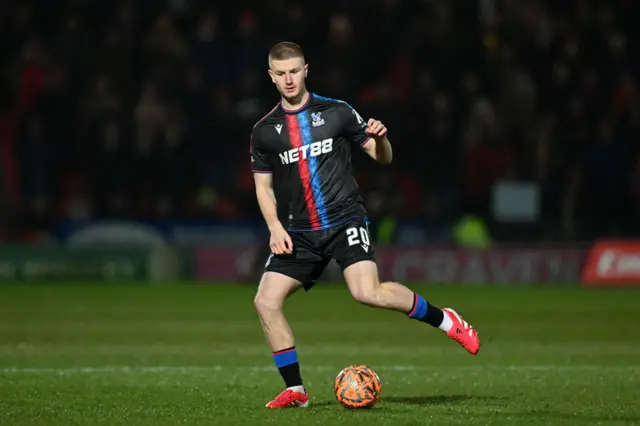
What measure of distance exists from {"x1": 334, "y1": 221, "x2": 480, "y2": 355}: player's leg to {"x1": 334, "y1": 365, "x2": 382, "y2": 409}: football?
0.43 meters

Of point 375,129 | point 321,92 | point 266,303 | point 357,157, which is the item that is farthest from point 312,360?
point 321,92

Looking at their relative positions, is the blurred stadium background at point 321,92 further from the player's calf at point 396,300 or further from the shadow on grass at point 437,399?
the player's calf at point 396,300

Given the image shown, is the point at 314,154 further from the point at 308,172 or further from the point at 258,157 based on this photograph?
the point at 258,157

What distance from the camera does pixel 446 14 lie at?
24172 mm

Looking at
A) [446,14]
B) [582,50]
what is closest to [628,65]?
[582,50]

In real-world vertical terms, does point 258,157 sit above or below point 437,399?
above

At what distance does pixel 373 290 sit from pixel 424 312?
1.38 ft

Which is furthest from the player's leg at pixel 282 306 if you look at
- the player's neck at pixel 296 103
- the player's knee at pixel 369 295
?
the player's neck at pixel 296 103

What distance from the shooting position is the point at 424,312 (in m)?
7.54

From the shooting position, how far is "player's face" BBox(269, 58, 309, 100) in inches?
287

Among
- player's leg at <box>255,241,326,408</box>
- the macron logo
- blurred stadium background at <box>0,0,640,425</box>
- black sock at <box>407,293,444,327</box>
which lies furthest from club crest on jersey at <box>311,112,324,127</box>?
blurred stadium background at <box>0,0,640,425</box>

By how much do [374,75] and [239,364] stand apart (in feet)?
43.5

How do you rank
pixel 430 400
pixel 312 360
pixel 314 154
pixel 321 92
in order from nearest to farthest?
pixel 314 154
pixel 430 400
pixel 312 360
pixel 321 92

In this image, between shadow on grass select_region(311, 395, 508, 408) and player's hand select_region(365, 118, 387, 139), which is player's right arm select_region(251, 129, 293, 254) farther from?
shadow on grass select_region(311, 395, 508, 408)
